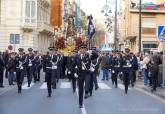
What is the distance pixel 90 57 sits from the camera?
62.4 feet

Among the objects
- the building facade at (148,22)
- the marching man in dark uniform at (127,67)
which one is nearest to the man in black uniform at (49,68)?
the marching man in dark uniform at (127,67)

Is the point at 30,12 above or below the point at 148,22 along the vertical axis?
above

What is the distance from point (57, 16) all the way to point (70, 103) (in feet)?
226

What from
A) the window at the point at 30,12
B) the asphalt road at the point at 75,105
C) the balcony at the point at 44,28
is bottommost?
the asphalt road at the point at 75,105

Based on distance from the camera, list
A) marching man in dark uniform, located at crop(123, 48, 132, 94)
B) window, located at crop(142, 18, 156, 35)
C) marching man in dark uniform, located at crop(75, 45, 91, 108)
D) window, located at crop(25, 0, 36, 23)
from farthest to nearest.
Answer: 1. window, located at crop(25, 0, 36, 23)
2. window, located at crop(142, 18, 156, 35)
3. marching man in dark uniform, located at crop(123, 48, 132, 94)
4. marching man in dark uniform, located at crop(75, 45, 91, 108)

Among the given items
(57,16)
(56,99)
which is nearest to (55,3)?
(57,16)

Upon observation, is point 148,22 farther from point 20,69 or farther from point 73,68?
point 73,68

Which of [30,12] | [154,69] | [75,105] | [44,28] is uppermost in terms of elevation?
[30,12]

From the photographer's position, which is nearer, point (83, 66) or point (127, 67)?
point (83, 66)

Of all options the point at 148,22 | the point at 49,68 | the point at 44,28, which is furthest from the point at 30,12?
the point at 49,68

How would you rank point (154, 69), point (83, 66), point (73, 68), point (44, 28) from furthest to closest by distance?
1. point (44, 28)
2. point (154, 69)
3. point (73, 68)
4. point (83, 66)

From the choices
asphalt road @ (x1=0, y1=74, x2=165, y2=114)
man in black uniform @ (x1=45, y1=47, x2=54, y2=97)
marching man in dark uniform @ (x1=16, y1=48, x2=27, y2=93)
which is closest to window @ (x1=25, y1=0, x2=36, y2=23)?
marching man in dark uniform @ (x1=16, y1=48, x2=27, y2=93)

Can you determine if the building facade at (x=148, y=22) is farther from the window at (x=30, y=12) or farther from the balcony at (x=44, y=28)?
the balcony at (x=44, y=28)

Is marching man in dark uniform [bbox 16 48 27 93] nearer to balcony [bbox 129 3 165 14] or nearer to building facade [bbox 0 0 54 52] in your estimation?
balcony [bbox 129 3 165 14]
